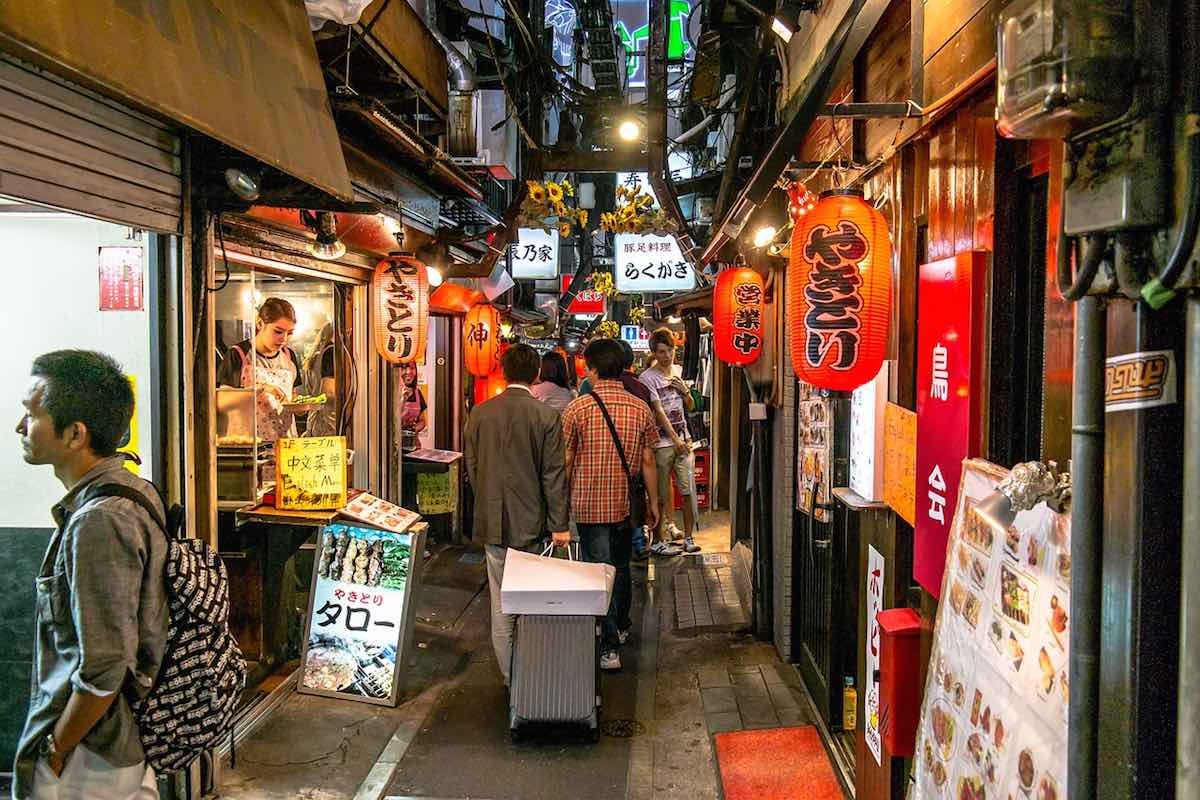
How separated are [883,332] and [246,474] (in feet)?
19.5

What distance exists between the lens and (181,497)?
5844mm

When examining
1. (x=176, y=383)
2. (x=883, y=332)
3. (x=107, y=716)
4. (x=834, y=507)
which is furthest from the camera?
(x=834, y=507)

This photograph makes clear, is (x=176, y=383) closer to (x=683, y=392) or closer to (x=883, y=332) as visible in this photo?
(x=883, y=332)

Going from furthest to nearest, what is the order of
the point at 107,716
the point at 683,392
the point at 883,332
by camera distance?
→ the point at 683,392
the point at 883,332
the point at 107,716

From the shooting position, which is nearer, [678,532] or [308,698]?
[308,698]

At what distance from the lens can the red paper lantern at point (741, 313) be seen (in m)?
10.2

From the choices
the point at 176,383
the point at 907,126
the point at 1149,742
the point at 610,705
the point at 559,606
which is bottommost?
the point at 610,705

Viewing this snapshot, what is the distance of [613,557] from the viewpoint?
9000mm

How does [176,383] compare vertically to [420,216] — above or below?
below

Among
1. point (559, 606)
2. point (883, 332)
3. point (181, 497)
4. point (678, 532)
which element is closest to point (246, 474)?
point (181, 497)

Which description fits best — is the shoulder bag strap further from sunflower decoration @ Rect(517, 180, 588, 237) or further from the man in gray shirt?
the man in gray shirt

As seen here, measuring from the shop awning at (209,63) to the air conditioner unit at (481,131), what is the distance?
5572mm

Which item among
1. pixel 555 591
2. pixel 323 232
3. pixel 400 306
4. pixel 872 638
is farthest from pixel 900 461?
pixel 400 306

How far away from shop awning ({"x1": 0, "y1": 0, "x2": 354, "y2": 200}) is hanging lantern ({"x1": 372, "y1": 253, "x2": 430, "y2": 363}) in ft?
10.5
